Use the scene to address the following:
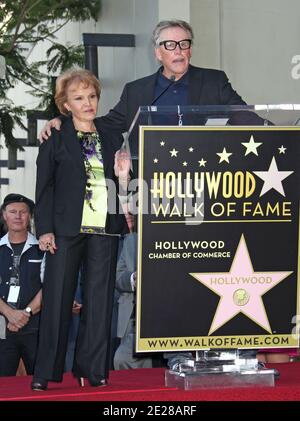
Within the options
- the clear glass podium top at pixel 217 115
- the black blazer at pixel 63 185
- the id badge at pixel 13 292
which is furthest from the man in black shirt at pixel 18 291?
the clear glass podium top at pixel 217 115

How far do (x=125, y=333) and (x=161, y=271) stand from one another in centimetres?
196

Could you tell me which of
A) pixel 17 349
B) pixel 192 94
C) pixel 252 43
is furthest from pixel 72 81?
pixel 252 43

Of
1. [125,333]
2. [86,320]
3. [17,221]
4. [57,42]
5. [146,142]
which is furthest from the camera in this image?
[57,42]

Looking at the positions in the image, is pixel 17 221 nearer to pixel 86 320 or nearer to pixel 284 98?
pixel 86 320

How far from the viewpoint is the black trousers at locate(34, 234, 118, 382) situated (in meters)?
5.43

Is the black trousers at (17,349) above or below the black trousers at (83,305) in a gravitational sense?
below

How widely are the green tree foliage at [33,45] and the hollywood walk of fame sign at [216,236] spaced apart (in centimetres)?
581

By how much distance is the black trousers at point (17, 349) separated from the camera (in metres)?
7.43

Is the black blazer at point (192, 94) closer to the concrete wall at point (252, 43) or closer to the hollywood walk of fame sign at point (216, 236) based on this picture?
the hollywood walk of fame sign at point (216, 236)

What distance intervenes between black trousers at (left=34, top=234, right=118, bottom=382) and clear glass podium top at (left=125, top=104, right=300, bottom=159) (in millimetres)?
638

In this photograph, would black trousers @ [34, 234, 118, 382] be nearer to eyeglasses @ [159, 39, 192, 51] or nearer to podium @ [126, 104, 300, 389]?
podium @ [126, 104, 300, 389]

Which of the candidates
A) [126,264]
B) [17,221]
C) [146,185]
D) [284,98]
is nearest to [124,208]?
[146,185]

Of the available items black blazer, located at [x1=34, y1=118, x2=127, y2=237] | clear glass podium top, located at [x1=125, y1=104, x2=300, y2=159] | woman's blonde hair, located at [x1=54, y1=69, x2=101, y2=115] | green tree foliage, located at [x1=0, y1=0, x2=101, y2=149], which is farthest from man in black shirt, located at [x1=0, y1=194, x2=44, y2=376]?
green tree foliage, located at [x1=0, y1=0, x2=101, y2=149]

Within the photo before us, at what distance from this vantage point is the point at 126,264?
7.19 m
